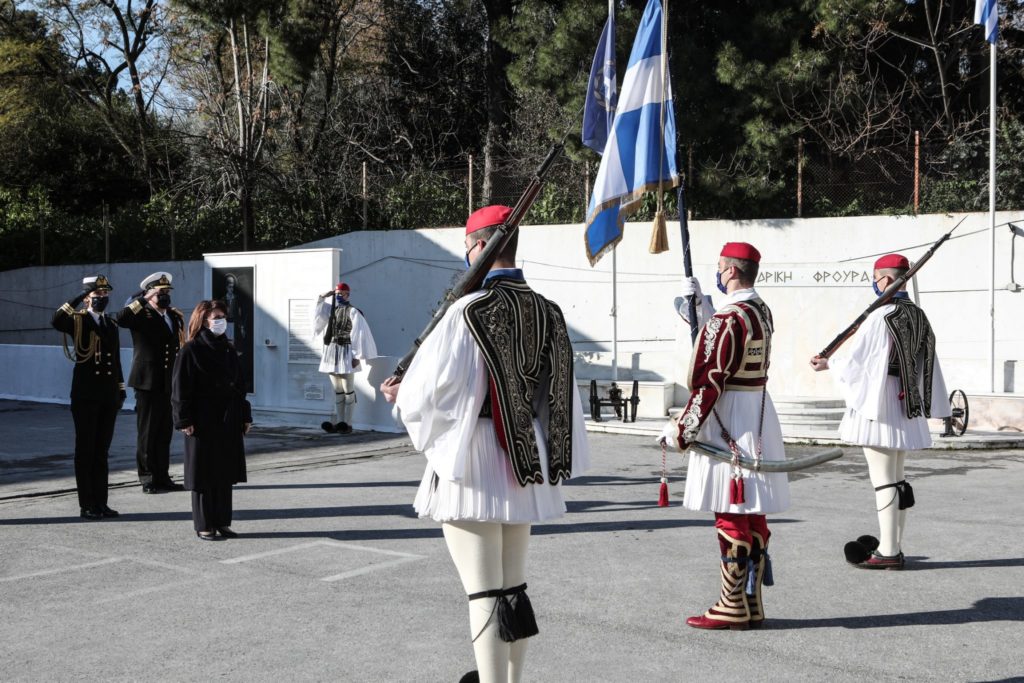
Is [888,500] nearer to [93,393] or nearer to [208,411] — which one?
[208,411]

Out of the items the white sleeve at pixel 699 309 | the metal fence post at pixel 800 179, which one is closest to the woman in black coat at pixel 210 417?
the white sleeve at pixel 699 309

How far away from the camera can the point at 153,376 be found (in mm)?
10680

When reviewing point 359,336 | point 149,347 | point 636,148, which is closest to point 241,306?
point 359,336

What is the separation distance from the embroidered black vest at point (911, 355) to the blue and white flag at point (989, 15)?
1060 centimetres

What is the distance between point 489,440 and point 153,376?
7143 mm

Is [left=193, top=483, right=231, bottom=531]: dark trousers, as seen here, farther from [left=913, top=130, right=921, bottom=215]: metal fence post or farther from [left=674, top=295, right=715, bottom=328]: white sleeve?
[left=913, top=130, right=921, bottom=215]: metal fence post

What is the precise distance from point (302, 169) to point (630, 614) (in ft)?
76.3

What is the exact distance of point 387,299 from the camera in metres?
23.9

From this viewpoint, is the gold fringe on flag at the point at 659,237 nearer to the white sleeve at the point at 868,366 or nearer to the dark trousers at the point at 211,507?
the white sleeve at the point at 868,366

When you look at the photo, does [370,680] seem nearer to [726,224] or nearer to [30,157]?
[726,224]

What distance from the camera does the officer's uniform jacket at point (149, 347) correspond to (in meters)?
10.7

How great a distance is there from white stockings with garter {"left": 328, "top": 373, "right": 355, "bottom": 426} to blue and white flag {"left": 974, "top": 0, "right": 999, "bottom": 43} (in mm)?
10529

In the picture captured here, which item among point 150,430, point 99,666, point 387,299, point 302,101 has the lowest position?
point 99,666

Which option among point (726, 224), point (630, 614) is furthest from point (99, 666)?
point (726, 224)
